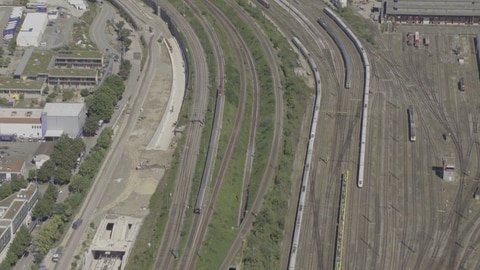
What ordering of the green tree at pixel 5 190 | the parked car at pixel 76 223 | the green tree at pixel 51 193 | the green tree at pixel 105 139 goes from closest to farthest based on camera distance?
the parked car at pixel 76 223 → the green tree at pixel 51 193 → the green tree at pixel 5 190 → the green tree at pixel 105 139

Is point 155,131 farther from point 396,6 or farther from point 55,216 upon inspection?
point 396,6

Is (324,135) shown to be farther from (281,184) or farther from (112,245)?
(112,245)

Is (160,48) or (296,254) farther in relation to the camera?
(160,48)

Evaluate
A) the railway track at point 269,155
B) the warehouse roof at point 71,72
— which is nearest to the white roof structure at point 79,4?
the warehouse roof at point 71,72

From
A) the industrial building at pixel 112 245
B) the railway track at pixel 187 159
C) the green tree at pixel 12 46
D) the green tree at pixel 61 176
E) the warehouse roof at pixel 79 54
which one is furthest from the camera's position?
the green tree at pixel 12 46

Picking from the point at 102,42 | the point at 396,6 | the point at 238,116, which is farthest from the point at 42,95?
the point at 396,6

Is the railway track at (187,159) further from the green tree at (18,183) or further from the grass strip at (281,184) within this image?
the green tree at (18,183)
